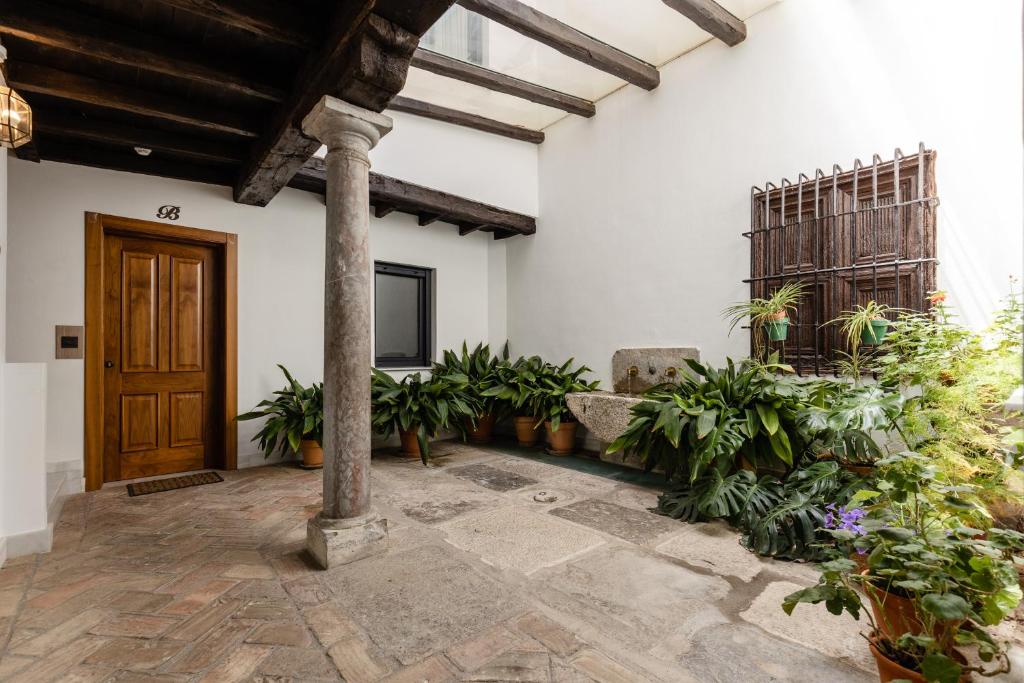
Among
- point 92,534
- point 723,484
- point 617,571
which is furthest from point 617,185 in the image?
point 92,534

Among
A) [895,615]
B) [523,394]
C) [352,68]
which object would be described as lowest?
[895,615]

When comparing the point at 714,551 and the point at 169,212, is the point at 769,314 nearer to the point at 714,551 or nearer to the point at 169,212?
the point at 714,551

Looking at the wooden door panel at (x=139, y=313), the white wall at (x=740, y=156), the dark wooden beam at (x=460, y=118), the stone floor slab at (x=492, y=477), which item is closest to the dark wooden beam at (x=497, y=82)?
the white wall at (x=740, y=156)

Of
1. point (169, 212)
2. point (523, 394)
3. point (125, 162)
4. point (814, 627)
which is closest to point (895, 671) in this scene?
point (814, 627)

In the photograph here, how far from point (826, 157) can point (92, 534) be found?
210 inches

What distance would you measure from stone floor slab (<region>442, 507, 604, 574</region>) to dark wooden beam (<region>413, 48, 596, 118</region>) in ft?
11.8

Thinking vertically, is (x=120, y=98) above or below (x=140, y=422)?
above

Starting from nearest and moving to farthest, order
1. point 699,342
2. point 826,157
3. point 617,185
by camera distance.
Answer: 1. point 826,157
2. point 699,342
3. point 617,185

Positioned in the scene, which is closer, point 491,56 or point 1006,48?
point 1006,48

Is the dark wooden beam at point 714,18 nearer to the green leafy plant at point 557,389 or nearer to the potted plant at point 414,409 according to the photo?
the green leafy plant at point 557,389

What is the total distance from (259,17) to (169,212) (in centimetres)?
249

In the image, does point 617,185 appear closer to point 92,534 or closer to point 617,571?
point 617,571

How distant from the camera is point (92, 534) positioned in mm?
2842

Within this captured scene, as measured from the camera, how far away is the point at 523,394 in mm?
5105
